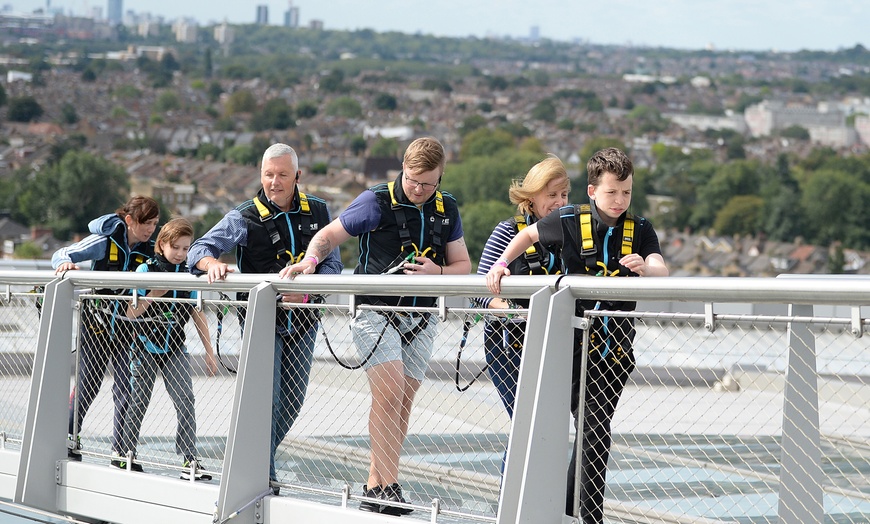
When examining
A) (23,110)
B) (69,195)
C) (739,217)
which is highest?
(23,110)

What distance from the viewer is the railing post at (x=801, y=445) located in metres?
3.52

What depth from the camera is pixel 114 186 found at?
11944 centimetres

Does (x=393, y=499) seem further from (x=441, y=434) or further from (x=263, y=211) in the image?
(x=263, y=211)

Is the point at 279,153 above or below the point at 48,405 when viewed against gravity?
above

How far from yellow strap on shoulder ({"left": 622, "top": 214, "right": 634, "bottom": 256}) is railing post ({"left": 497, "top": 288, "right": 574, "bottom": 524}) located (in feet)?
1.86

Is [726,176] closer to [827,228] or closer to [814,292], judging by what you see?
[827,228]

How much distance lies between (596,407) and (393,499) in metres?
0.86

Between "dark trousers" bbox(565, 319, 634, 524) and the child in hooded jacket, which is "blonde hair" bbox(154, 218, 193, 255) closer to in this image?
the child in hooded jacket

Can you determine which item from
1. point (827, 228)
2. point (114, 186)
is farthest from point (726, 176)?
point (114, 186)

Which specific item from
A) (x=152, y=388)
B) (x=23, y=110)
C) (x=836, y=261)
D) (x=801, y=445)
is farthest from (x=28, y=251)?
(x=801, y=445)

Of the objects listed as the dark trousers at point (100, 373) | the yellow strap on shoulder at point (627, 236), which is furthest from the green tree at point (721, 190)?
the yellow strap on shoulder at point (627, 236)

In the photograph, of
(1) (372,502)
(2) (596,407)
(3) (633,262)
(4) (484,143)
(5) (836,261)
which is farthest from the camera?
(4) (484,143)

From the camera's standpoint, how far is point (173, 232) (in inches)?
219

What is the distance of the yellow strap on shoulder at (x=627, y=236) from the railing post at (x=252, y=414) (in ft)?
4.39
